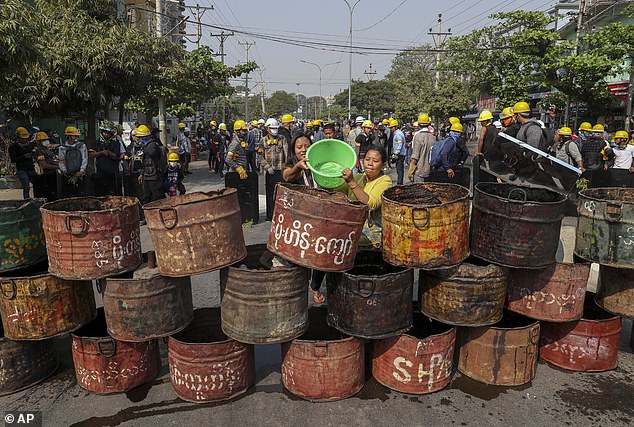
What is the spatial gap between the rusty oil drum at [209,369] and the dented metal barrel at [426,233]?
1483mm

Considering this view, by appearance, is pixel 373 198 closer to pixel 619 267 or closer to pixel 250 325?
pixel 250 325

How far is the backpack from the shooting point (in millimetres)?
9609

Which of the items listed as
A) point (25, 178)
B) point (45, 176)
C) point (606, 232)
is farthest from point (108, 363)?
point (25, 178)

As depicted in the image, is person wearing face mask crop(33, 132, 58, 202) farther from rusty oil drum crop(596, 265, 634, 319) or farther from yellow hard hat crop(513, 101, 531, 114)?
rusty oil drum crop(596, 265, 634, 319)

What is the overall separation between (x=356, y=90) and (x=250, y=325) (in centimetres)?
7462

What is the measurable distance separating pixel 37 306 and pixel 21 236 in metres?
0.66

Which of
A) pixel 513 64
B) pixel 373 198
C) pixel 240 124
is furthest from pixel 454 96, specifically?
pixel 373 198

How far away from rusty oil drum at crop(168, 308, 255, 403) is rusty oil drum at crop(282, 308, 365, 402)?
37 cm

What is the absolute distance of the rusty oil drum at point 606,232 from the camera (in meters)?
4.03

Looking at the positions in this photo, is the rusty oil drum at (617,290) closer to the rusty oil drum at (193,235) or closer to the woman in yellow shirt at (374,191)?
the woman in yellow shirt at (374,191)

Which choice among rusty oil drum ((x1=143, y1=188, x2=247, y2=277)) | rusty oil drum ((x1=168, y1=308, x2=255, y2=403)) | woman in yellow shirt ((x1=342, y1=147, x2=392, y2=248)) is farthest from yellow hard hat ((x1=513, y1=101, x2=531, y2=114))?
rusty oil drum ((x1=168, y1=308, x2=255, y2=403))

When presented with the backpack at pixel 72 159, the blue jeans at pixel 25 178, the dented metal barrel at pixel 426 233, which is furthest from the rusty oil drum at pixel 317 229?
the blue jeans at pixel 25 178

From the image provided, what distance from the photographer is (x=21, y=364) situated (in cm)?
407

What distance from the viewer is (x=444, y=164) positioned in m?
9.05
